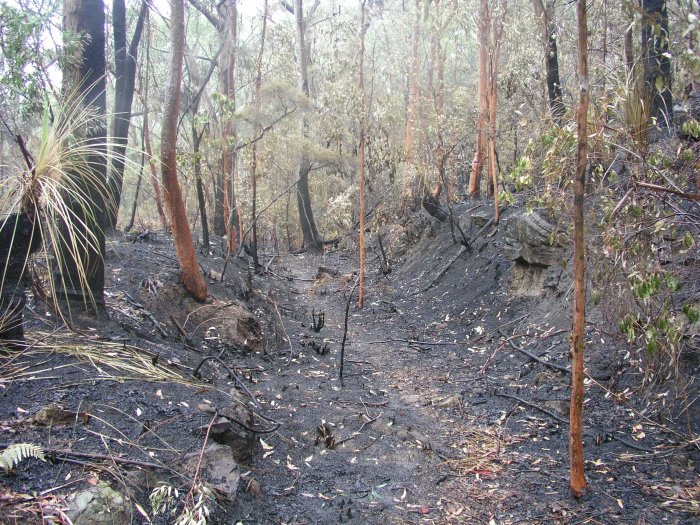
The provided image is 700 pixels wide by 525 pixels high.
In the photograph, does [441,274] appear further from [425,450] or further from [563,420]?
[425,450]

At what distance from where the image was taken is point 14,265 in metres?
3.71

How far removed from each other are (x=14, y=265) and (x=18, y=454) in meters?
1.58

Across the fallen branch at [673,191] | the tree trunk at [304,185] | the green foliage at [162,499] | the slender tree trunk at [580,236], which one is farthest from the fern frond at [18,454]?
the tree trunk at [304,185]

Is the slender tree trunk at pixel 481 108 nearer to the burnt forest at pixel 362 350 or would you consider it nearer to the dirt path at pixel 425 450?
the burnt forest at pixel 362 350

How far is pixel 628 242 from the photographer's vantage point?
3.30 m

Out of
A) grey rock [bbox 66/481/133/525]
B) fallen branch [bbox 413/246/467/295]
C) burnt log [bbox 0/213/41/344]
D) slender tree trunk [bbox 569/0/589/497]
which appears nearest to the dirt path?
slender tree trunk [bbox 569/0/589/497]

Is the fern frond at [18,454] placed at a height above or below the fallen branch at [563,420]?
above

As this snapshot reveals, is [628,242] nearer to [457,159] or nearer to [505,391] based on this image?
[505,391]

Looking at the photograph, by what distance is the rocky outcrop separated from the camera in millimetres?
7977

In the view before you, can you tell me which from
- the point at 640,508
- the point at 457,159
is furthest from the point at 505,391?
the point at 457,159

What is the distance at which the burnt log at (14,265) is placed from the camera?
3.60 m

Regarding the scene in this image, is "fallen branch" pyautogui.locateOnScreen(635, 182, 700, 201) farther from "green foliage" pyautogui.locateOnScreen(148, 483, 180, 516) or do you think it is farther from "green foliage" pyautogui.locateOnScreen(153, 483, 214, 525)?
"green foliage" pyautogui.locateOnScreen(148, 483, 180, 516)

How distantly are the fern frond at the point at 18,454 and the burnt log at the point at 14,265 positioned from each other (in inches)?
47.8

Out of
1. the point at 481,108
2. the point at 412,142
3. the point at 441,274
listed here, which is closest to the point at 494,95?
the point at 481,108
